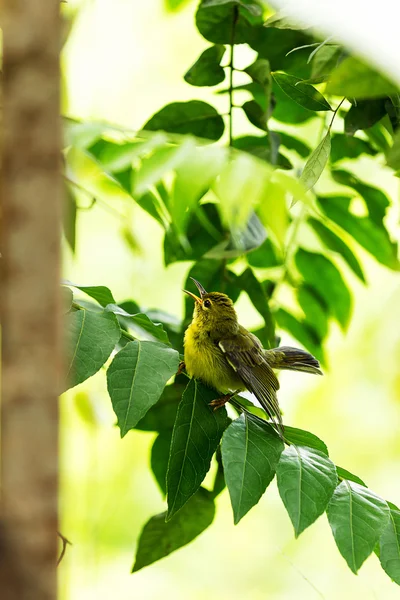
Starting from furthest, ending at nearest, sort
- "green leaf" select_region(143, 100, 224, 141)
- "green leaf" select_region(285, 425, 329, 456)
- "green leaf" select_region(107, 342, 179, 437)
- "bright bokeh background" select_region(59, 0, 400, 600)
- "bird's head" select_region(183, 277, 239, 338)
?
"bright bokeh background" select_region(59, 0, 400, 600), "bird's head" select_region(183, 277, 239, 338), "green leaf" select_region(143, 100, 224, 141), "green leaf" select_region(285, 425, 329, 456), "green leaf" select_region(107, 342, 179, 437)

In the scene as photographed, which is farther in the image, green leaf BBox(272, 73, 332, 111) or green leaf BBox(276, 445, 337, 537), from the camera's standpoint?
green leaf BBox(272, 73, 332, 111)

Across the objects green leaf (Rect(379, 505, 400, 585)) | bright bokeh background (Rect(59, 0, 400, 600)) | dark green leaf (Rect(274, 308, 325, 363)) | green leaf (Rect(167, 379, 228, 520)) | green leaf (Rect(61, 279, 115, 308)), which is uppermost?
green leaf (Rect(61, 279, 115, 308))

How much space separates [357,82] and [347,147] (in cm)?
94

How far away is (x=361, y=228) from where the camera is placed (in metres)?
1.96

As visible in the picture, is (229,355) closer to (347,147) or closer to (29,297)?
(347,147)

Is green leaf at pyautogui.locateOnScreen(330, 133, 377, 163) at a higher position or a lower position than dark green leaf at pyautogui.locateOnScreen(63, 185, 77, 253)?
higher

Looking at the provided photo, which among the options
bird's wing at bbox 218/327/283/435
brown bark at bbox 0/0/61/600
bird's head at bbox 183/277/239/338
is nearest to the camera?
brown bark at bbox 0/0/61/600

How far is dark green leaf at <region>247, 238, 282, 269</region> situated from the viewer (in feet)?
6.45

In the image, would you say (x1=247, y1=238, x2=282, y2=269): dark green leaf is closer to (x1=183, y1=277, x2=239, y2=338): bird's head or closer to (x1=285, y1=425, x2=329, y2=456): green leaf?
(x1=183, y1=277, x2=239, y2=338): bird's head

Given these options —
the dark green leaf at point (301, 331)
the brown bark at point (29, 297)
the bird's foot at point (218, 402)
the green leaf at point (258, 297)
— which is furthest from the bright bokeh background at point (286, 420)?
the brown bark at point (29, 297)

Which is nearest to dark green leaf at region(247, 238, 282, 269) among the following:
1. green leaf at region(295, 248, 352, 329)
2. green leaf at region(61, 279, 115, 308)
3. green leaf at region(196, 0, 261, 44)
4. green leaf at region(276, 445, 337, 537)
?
green leaf at region(295, 248, 352, 329)

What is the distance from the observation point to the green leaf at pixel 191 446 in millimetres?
1158

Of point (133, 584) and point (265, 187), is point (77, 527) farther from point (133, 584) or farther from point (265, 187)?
point (265, 187)

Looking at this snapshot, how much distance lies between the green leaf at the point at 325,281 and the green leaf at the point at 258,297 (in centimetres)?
26
